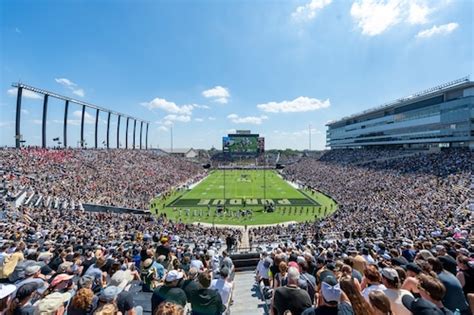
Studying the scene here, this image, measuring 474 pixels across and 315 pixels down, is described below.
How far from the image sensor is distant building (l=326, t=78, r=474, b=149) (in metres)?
44.4

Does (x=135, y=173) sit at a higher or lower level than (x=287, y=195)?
higher

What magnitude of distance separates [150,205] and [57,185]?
1088cm

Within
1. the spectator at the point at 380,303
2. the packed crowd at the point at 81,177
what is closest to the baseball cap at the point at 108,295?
the spectator at the point at 380,303

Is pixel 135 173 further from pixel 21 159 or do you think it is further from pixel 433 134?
pixel 433 134

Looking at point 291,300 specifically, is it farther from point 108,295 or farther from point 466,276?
point 466,276

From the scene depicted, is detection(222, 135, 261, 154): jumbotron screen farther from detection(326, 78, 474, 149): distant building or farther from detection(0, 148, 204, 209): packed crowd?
detection(0, 148, 204, 209): packed crowd

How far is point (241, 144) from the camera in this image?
3797 inches

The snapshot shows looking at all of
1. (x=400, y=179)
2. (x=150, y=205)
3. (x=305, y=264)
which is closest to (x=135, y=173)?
(x=150, y=205)

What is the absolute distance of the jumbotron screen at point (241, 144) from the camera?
316 feet

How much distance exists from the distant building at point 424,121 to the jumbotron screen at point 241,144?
107 ft

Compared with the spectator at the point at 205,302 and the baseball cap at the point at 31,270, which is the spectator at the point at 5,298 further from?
the spectator at the point at 205,302

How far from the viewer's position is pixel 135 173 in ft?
171

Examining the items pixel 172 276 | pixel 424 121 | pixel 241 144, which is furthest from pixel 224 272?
pixel 241 144

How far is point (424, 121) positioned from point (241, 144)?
55.6 m
